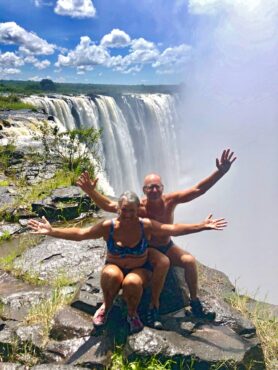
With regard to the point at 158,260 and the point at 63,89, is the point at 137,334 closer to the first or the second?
the point at 158,260

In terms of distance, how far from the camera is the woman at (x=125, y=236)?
3.76 m

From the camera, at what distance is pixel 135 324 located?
3.72 m

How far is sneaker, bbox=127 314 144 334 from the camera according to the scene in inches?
145

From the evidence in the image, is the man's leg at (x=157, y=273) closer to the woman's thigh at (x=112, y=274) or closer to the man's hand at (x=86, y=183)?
the woman's thigh at (x=112, y=274)

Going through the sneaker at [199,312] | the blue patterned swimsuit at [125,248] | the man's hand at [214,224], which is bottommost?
the sneaker at [199,312]

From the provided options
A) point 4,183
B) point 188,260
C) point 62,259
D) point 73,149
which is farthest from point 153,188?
point 73,149

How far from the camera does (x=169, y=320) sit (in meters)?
4.07

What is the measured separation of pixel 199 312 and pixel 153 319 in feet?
1.98

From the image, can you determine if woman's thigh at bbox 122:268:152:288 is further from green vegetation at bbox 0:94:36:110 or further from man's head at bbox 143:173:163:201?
green vegetation at bbox 0:94:36:110

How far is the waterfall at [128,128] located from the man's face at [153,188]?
1381 centimetres

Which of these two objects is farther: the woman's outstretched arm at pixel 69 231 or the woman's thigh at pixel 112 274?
the woman's outstretched arm at pixel 69 231

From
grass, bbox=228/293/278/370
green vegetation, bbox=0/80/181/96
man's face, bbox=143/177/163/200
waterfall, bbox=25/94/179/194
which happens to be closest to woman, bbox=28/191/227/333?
man's face, bbox=143/177/163/200

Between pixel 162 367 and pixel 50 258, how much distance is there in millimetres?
2904

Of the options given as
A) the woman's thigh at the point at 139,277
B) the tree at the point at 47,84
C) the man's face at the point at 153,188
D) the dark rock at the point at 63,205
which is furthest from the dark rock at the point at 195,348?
the tree at the point at 47,84
